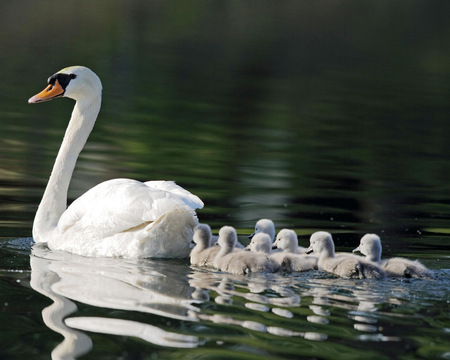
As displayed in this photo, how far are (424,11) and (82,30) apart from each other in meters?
34.2

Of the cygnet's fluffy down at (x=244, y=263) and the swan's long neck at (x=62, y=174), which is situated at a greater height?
the swan's long neck at (x=62, y=174)

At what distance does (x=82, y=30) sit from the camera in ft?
162

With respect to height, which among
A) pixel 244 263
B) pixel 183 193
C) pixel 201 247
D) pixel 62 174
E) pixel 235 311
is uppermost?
pixel 62 174

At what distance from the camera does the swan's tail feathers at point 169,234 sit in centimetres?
938

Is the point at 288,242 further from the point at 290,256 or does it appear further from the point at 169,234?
the point at 169,234

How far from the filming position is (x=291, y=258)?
9.10 meters

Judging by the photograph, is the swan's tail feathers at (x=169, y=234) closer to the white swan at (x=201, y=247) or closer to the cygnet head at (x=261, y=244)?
the white swan at (x=201, y=247)

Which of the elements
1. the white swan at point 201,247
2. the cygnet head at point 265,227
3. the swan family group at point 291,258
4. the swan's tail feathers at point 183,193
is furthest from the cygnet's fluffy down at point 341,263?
the swan's tail feathers at point 183,193

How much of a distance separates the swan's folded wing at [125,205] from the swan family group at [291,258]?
0.41 metres

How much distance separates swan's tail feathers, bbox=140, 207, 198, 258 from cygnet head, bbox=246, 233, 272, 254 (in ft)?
2.01

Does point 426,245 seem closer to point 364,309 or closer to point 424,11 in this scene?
point 364,309

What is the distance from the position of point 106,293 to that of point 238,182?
681 centimetres

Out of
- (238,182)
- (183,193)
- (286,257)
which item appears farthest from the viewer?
(238,182)

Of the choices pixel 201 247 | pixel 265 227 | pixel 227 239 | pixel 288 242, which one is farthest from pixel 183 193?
pixel 288 242
